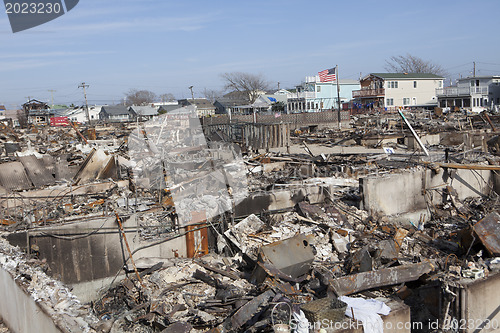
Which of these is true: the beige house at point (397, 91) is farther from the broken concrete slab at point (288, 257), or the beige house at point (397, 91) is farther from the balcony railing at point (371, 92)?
the broken concrete slab at point (288, 257)

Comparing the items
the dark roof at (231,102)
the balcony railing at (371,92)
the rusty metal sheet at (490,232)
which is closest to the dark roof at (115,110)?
the dark roof at (231,102)

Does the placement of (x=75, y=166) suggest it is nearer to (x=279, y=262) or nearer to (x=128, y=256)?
(x=128, y=256)

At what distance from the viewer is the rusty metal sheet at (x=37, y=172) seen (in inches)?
619

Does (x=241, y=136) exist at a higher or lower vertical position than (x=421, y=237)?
higher

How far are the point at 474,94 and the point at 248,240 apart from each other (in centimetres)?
4319

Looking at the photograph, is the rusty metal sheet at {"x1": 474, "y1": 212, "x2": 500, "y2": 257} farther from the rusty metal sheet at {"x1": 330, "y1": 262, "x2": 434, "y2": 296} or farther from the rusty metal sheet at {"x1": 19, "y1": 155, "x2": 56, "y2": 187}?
the rusty metal sheet at {"x1": 19, "y1": 155, "x2": 56, "y2": 187}

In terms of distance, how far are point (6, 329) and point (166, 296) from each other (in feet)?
9.48

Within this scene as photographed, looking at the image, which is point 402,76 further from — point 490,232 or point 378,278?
point 378,278

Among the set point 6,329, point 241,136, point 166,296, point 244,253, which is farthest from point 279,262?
point 241,136

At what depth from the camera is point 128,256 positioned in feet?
32.7

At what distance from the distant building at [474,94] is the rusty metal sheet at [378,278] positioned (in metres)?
42.6

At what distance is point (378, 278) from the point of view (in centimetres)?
747

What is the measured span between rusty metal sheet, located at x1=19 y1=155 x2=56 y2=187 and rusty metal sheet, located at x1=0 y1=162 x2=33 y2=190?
164 millimetres

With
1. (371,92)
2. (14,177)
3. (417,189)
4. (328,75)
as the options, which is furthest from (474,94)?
(14,177)
